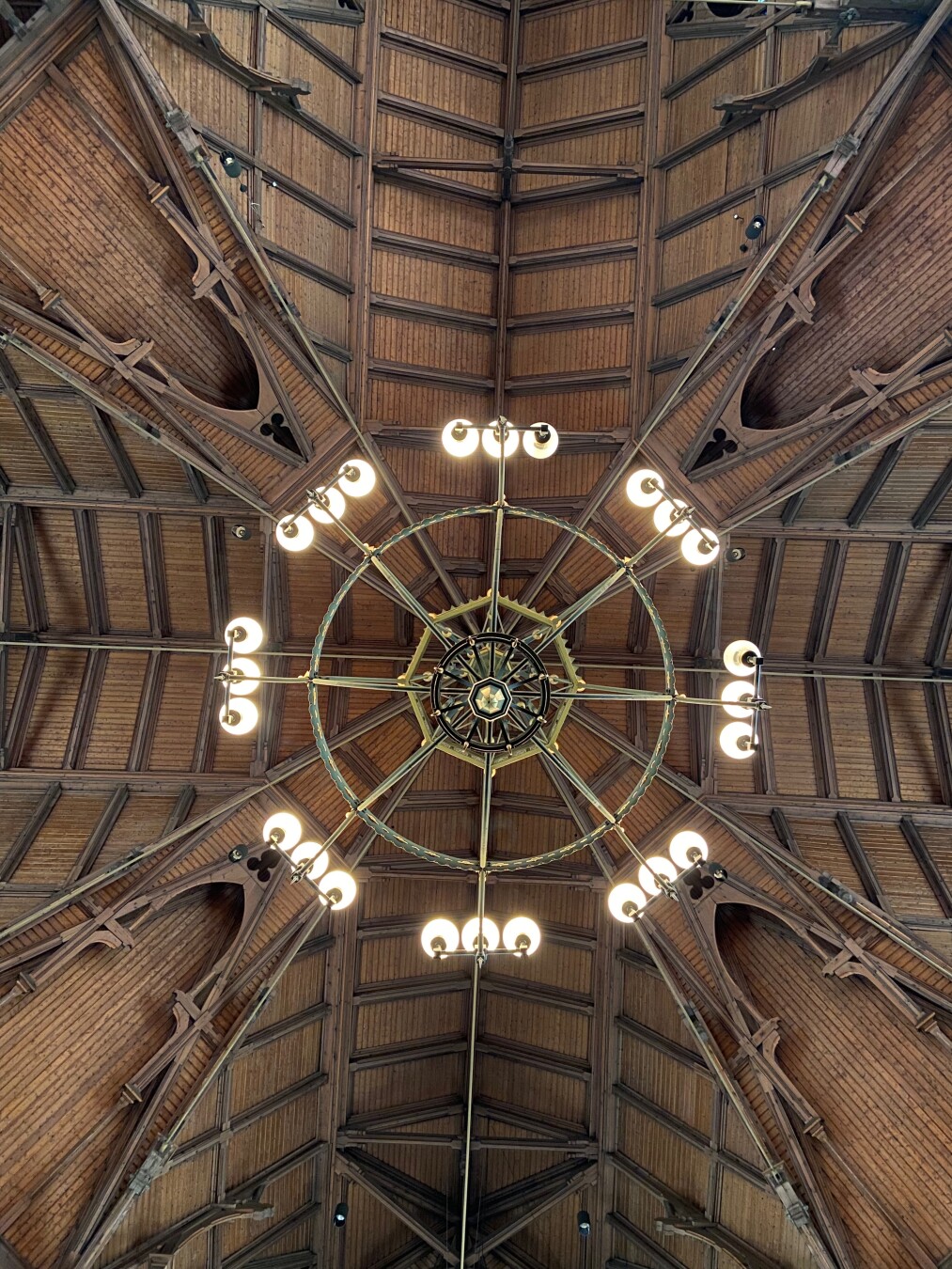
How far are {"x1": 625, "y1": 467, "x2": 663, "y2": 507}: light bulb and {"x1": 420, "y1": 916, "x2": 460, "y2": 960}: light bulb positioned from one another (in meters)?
5.00

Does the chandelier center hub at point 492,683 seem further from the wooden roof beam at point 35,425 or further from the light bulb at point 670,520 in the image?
the wooden roof beam at point 35,425

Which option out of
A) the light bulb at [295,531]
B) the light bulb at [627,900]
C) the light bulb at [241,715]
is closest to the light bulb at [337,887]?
the light bulb at [241,715]

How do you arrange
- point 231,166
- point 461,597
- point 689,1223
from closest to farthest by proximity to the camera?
point 231,166, point 689,1223, point 461,597

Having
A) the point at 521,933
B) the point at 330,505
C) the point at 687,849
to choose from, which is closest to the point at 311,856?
the point at 521,933

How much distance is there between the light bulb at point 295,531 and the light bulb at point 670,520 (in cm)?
388

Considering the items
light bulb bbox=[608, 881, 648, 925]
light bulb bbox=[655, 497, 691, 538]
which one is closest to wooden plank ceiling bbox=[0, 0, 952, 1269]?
light bulb bbox=[655, 497, 691, 538]

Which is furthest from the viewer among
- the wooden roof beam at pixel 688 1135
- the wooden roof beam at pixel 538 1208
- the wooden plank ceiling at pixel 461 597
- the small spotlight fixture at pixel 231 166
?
the wooden roof beam at pixel 538 1208

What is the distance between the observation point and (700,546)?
34.7 ft

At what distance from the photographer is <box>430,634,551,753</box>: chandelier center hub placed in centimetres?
1012

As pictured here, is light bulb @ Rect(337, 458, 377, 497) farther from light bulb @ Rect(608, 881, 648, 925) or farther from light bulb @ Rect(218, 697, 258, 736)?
light bulb @ Rect(608, 881, 648, 925)

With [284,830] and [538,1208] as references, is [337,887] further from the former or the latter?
[538,1208]

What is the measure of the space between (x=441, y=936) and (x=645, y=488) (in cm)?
529

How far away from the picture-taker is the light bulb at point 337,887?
10.9 meters

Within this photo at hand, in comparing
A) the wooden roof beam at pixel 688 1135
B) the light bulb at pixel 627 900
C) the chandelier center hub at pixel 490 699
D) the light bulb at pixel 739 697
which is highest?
the light bulb at pixel 739 697
